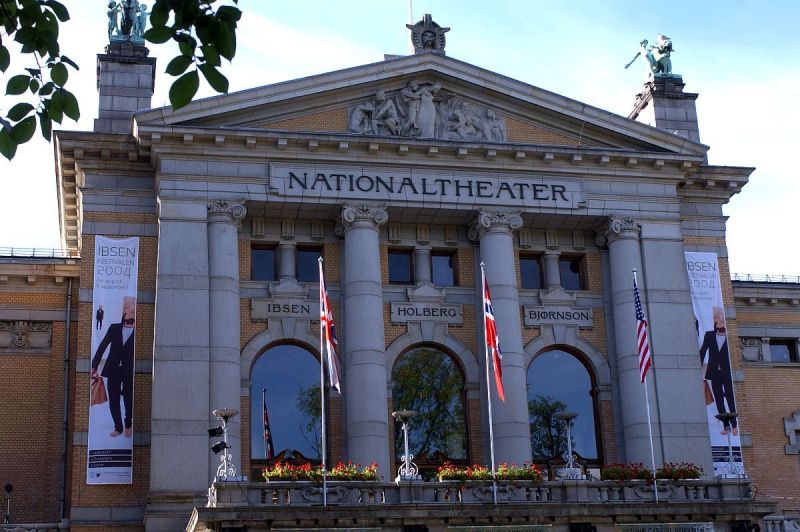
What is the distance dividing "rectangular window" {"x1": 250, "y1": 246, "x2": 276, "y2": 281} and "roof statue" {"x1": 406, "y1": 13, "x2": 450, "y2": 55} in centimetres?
841

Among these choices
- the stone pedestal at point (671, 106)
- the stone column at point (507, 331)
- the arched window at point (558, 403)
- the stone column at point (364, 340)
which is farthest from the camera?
the stone pedestal at point (671, 106)

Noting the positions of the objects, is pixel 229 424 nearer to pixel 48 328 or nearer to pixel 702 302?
pixel 48 328

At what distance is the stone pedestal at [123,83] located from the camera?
3806 centimetres

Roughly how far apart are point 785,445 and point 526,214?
A: 1233 centimetres

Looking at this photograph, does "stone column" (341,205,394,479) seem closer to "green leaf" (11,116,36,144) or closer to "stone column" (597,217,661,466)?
"stone column" (597,217,661,466)

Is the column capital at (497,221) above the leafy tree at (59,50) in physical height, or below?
above

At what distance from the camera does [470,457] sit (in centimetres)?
3688

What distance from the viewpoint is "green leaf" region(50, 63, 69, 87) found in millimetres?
11438

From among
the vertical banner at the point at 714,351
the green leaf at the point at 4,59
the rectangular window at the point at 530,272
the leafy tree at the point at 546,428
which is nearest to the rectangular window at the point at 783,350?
the vertical banner at the point at 714,351

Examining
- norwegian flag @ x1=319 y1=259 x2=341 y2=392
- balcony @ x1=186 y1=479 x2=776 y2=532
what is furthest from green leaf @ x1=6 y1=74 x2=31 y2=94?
norwegian flag @ x1=319 y1=259 x2=341 y2=392

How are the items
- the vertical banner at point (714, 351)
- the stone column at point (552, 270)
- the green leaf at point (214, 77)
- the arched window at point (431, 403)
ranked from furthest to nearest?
the stone column at point (552, 270) < the vertical banner at point (714, 351) < the arched window at point (431, 403) < the green leaf at point (214, 77)

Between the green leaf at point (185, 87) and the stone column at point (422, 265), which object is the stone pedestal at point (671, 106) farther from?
the green leaf at point (185, 87)

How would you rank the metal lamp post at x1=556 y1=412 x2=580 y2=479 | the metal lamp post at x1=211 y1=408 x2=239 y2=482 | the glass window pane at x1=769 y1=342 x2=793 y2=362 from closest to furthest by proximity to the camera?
the metal lamp post at x1=211 y1=408 x2=239 y2=482, the metal lamp post at x1=556 y1=412 x2=580 y2=479, the glass window pane at x1=769 y1=342 x2=793 y2=362

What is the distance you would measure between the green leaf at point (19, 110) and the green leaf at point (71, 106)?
337 mm
